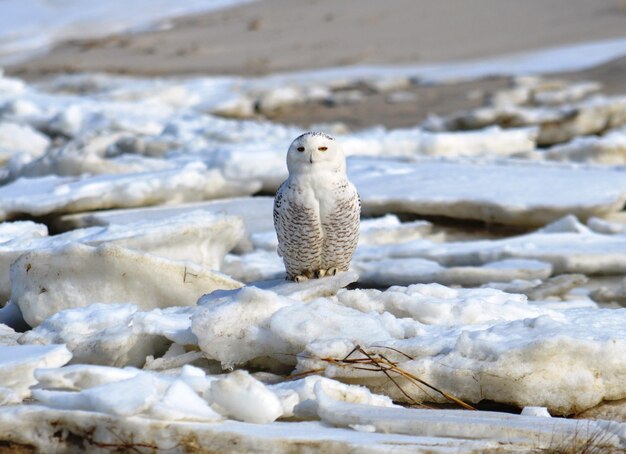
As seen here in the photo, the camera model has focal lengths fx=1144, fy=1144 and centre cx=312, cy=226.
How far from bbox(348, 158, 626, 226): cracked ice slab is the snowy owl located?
7.25 feet

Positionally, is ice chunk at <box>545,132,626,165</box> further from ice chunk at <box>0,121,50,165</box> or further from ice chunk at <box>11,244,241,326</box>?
ice chunk at <box>11,244,241,326</box>

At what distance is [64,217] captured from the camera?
18.2ft

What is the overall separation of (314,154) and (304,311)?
1.62 feet

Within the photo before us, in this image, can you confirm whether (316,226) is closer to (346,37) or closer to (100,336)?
(100,336)

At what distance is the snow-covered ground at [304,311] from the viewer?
278 centimetres

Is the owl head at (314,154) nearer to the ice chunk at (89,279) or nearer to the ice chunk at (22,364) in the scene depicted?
the ice chunk at (89,279)

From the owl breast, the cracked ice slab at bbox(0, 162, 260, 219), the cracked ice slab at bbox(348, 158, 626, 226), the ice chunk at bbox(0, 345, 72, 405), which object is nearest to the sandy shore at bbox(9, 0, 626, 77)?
the cracked ice slab at bbox(348, 158, 626, 226)

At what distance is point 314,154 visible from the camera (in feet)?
11.5

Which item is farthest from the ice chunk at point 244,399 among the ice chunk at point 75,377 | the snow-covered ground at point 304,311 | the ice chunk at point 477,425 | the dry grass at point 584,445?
the dry grass at point 584,445

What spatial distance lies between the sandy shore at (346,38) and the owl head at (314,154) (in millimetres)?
9721

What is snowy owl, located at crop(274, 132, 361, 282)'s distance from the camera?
353 centimetres

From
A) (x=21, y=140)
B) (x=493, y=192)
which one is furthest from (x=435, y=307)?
(x=21, y=140)

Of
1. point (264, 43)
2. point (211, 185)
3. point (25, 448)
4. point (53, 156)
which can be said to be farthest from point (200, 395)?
point (264, 43)

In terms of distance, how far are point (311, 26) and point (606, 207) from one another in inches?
513
